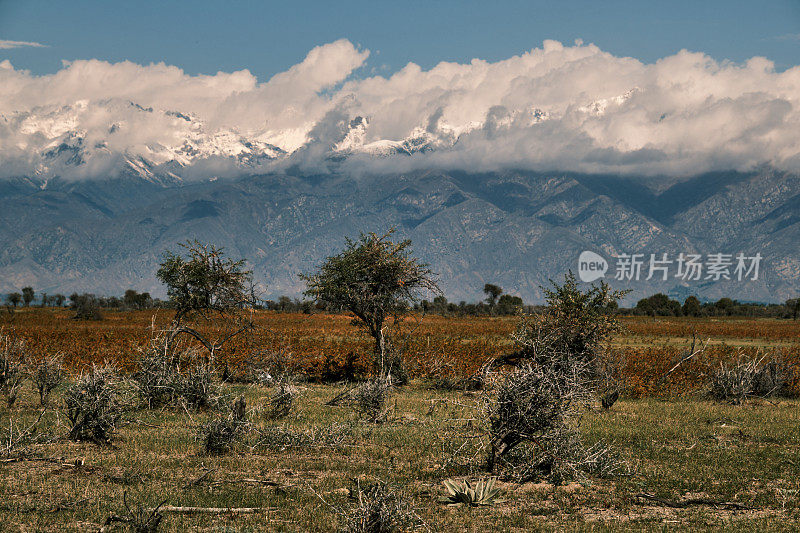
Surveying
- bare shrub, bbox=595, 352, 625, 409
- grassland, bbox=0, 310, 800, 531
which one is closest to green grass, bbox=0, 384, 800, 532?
grassland, bbox=0, 310, 800, 531

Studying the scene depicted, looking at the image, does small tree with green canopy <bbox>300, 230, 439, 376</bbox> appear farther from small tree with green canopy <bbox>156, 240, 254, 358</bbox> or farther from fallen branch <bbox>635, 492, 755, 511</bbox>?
fallen branch <bbox>635, 492, 755, 511</bbox>

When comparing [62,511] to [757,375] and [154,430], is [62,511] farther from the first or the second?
[757,375]

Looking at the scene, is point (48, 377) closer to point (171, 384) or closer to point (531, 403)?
point (171, 384)

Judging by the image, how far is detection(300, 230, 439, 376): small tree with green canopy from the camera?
27844 millimetres

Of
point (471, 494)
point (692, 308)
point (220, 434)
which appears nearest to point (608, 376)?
point (471, 494)

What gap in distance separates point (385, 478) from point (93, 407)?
21.1 feet

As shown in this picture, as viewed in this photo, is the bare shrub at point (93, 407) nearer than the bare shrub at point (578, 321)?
Yes

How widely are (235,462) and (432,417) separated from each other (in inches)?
307

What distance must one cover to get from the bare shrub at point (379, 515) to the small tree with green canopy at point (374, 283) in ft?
59.6

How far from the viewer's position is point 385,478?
12141 millimetres

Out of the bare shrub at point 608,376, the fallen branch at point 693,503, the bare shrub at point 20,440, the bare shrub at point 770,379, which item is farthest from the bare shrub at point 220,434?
the bare shrub at point 770,379

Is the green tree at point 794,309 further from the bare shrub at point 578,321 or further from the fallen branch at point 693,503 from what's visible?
the fallen branch at point 693,503

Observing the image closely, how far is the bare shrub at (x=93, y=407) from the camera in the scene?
13.8 meters

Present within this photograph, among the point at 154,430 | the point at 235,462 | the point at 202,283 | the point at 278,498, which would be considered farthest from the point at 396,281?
the point at 278,498
